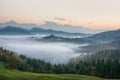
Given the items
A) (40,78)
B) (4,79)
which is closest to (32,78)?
(40,78)

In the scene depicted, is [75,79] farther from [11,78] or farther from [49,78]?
[11,78]

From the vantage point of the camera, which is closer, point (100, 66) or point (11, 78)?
point (11, 78)

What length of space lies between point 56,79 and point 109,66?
265 feet

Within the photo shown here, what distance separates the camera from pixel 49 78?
122 meters

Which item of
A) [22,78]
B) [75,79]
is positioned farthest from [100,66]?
[22,78]

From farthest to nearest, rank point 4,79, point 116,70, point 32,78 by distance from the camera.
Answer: point 116,70
point 32,78
point 4,79

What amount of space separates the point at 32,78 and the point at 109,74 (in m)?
84.5

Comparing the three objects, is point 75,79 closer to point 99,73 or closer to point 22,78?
point 22,78

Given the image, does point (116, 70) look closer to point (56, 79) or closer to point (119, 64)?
point (119, 64)

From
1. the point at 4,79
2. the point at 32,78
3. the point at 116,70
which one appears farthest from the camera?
the point at 116,70

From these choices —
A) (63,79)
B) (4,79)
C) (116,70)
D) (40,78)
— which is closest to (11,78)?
(4,79)

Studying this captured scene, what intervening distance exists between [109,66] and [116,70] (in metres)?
7.60

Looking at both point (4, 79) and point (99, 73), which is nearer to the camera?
point (4, 79)

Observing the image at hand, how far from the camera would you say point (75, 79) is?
403 feet
